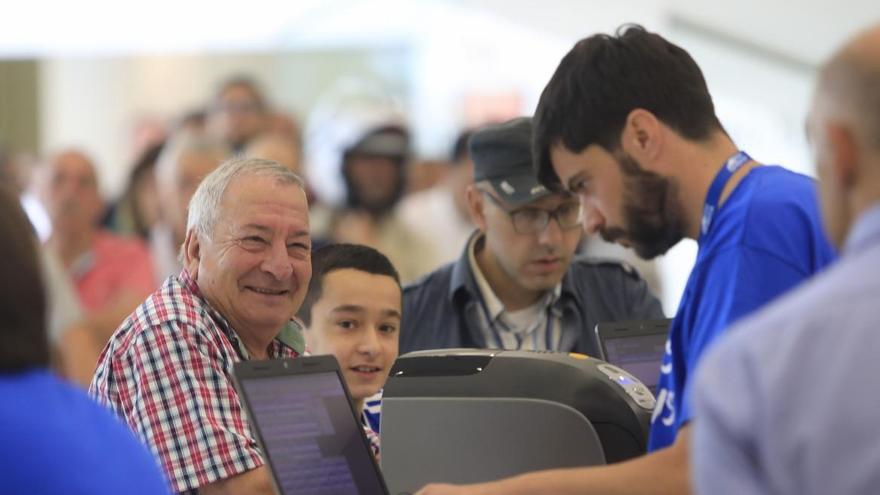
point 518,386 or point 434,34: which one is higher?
point 518,386

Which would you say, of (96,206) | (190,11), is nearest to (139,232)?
(96,206)

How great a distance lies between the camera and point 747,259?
2561mm

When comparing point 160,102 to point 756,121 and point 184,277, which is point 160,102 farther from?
point 184,277

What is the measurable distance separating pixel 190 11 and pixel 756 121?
401 centimetres

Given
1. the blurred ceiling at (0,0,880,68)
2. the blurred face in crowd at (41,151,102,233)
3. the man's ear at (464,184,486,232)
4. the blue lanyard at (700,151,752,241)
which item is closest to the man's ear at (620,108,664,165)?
the blue lanyard at (700,151,752,241)

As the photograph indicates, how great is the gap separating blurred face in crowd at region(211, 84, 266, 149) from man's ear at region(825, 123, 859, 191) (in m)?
6.24

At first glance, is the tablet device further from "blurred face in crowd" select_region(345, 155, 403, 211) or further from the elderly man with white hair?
"blurred face in crowd" select_region(345, 155, 403, 211)

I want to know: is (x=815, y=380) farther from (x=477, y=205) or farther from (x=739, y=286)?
(x=477, y=205)

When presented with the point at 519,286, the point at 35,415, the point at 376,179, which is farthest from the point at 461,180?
the point at 35,415

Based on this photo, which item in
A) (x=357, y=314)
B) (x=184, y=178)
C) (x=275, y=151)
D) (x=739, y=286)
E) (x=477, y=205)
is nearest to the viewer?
(x=739, y=286)

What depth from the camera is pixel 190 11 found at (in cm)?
1191

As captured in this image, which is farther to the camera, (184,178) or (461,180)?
(461,180)

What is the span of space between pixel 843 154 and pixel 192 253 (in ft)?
5.69

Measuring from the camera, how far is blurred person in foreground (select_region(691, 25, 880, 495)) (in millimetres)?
1709
